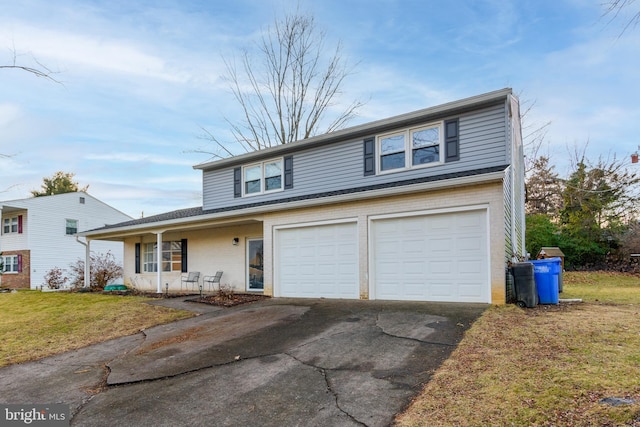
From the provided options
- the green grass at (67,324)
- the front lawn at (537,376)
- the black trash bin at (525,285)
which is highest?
the black trash bin at (525,285)

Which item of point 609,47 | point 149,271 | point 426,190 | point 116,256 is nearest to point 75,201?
point 116,256

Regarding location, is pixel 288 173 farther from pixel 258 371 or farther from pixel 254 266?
pixel 258 371

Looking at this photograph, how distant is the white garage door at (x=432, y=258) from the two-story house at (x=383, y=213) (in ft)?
0.08

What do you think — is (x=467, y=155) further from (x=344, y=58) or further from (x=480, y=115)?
(x=344, y=58)

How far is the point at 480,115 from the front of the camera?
33.8ft

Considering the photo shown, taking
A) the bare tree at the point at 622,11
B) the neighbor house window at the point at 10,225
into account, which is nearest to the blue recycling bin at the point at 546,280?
the bare tree at the point at 622,11

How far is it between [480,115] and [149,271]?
1560 cm

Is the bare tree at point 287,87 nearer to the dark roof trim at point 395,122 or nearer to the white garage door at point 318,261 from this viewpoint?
the dark roof trim at point 395,122

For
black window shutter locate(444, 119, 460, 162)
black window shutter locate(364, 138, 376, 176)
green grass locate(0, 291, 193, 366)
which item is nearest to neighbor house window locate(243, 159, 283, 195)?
black window shutter locate(364, 138, 376, 176)

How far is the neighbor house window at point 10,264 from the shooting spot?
82.9ft

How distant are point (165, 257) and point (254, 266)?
5481 millimetres

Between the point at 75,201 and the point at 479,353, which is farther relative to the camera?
the point at 75,201

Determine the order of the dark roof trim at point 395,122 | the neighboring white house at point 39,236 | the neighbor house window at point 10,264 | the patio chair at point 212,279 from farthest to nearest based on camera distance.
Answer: the neighbor house window at point 10,264
the neighboring white house at point 39,236
the patio chair at point 212,279
the dark roof trim at point 395,122

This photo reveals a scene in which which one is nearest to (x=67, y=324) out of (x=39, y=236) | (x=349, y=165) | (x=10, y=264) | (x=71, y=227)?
(x=349, y=165)
